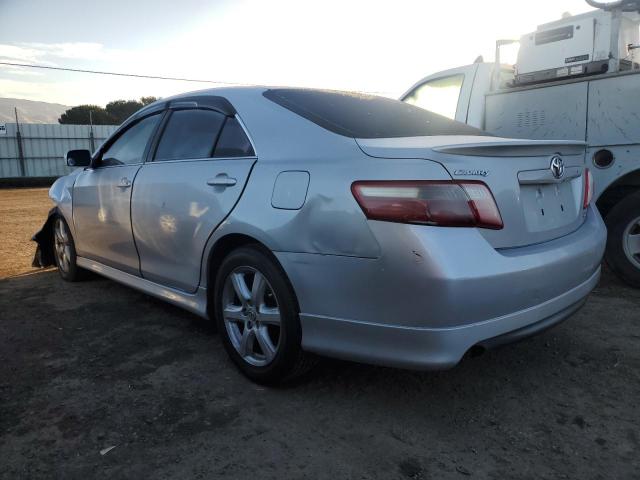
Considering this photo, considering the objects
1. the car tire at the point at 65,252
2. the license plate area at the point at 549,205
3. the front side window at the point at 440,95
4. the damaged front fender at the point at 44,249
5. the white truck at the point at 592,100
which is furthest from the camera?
the front side window at the point at 440,95

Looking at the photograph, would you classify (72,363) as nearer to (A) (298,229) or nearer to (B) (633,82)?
(A) (298,229)

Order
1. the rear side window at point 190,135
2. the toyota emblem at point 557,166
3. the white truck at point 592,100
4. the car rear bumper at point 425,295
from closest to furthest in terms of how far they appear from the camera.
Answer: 1. the car rear bumper at point 425,295
2. the toyota emblem at point 557,166
3. the rear side window at point 190,135
4. the white truck at point 592,100

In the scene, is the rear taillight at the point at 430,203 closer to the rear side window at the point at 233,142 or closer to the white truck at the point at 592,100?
the rear side window at the point at 233,142

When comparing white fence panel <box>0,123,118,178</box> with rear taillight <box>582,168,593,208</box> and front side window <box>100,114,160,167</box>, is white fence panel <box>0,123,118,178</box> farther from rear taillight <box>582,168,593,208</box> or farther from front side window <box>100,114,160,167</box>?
Result: rear taillight <box>582,168,593,208</box>

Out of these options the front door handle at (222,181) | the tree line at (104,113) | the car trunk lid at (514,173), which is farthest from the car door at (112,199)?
the tree line at (104,113)

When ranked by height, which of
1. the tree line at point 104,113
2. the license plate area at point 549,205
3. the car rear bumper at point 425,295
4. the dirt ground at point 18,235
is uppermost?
the tree line at point 104,113

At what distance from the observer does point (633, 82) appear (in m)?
4.09

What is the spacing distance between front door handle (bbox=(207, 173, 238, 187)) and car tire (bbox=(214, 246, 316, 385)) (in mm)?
357

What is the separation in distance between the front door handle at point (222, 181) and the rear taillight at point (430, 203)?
88 cm

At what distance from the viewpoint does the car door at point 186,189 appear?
288cm

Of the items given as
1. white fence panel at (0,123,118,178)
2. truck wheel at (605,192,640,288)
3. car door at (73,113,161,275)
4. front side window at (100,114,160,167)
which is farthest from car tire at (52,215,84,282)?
white fence panel at (0,123,118,178)

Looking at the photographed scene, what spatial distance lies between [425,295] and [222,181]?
1.34 metres

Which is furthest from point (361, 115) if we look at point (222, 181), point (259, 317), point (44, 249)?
point (44, 249)

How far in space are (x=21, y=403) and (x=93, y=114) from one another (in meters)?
44.2
